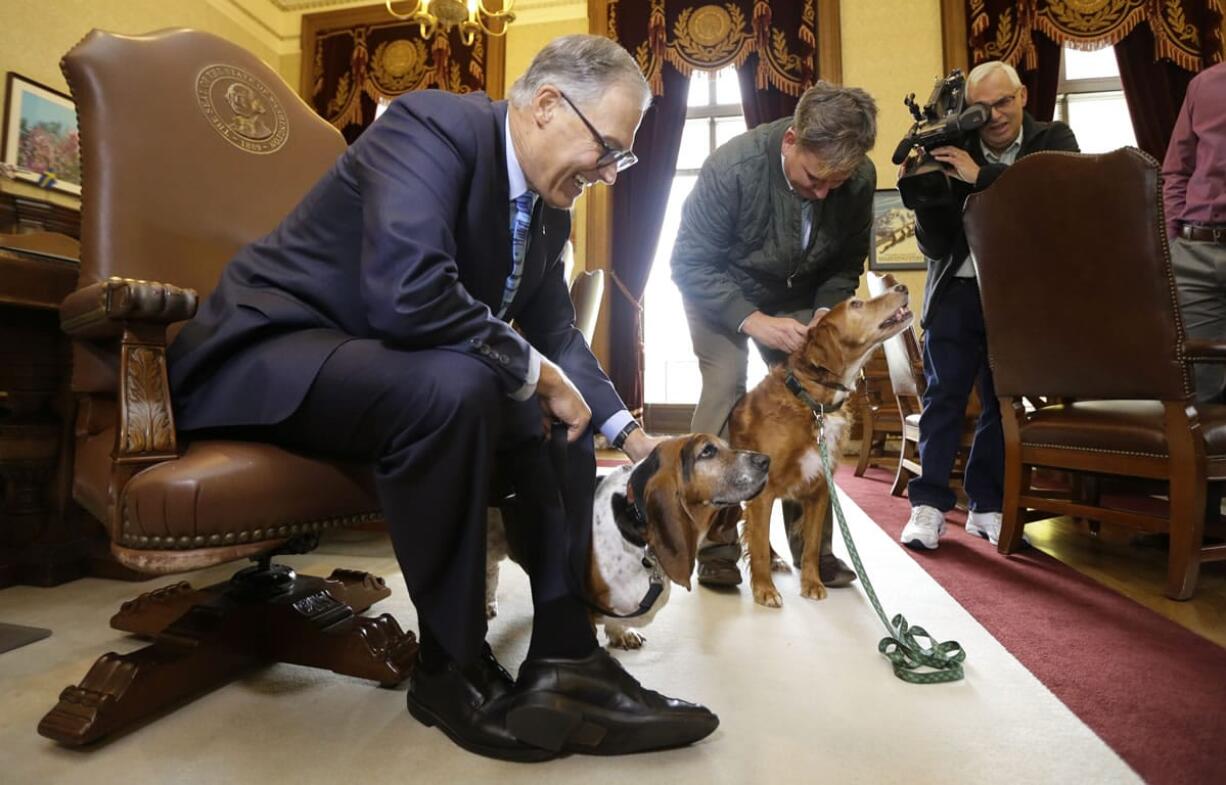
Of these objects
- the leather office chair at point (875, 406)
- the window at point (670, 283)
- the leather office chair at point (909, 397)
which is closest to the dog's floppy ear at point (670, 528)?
the leather office chair at point (909, 397)

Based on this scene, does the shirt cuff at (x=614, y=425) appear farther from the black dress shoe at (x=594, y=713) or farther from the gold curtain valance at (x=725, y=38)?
the gold curtain valance at (x=725, y=38)

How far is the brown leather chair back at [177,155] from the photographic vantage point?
1313mm

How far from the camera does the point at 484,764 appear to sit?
1087mm

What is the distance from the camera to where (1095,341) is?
2.02m

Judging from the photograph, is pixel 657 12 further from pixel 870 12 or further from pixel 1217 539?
pixel 1217 539

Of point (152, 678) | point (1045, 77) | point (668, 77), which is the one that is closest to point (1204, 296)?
point (152, 678)

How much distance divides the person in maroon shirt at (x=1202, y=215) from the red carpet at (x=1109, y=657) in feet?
3.03

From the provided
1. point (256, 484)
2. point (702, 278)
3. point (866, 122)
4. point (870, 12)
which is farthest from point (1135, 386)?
point (870, 12)

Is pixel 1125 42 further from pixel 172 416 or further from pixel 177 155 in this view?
pixel 172 416

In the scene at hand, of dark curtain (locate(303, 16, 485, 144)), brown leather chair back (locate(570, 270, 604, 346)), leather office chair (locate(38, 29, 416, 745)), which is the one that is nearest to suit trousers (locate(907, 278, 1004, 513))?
brown leather chair back (locate(570, 270, 604, 346))

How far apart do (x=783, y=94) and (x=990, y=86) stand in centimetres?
358

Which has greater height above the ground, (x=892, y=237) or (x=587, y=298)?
(x=892, y=237)

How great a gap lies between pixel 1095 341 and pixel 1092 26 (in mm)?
4901

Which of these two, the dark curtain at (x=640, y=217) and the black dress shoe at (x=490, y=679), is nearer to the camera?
the black dress shoe at (x=490, y=679)
